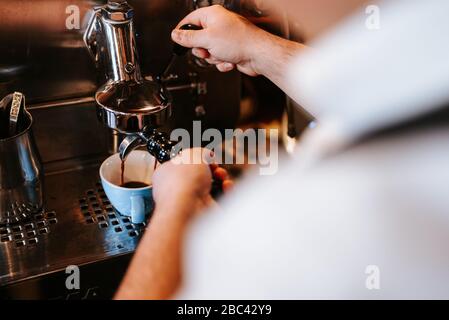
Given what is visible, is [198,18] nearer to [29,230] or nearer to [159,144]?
[159,144]

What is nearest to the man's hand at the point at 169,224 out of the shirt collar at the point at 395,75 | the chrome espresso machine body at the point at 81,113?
the chrome espresso machine body at the point at 81,113

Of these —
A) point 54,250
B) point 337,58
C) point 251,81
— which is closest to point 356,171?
point 337,58

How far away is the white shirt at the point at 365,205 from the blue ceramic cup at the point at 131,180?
0.34 metres

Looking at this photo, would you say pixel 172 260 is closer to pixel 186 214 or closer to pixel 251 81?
pixel 186 214

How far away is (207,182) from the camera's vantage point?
0.88 metres

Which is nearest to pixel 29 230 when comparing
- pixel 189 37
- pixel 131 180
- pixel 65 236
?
pixel 65 236

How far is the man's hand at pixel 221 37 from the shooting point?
1.11 metres

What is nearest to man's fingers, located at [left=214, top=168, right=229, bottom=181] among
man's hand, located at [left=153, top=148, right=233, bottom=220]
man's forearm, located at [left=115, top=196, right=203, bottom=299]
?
man's hand, located at [left=153, top=148, right=233, bottom=220]

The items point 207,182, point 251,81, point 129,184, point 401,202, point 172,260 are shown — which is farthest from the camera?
point 251,81

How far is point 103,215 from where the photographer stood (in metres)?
1.09

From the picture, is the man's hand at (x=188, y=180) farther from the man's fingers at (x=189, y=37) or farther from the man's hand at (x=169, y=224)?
the man's fingers at (x=189, y=37)

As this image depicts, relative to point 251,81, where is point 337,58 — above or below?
above

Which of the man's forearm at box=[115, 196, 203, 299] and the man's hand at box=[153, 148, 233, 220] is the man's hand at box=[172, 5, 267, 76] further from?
the man's forearm at box=[115, 196, 203, 299]

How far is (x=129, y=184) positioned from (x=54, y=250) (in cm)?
19
